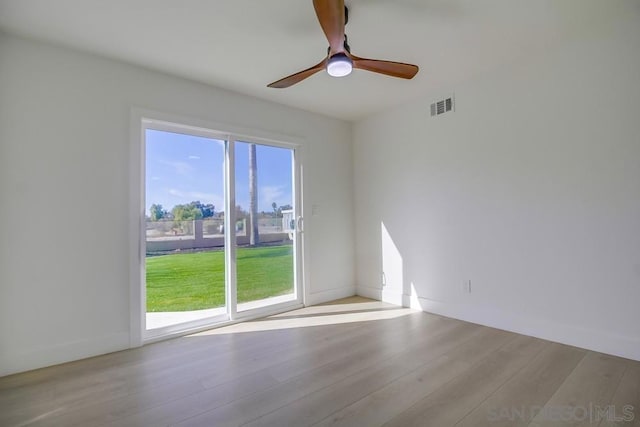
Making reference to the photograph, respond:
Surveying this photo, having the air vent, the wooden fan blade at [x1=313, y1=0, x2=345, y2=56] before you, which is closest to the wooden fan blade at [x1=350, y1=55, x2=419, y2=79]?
the wooden fan blade at [x1=313, y1=0, x2=345, y2=56]

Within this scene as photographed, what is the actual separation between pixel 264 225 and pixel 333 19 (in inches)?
96.7

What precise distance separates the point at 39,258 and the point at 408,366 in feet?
9.47

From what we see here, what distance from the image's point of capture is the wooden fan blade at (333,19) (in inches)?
63.8

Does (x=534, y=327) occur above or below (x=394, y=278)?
below

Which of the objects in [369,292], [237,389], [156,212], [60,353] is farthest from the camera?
[369,292]

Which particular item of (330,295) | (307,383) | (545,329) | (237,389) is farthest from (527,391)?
(330,295)

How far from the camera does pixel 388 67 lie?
7.42 feet

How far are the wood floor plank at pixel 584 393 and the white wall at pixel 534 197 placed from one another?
0.26 meters

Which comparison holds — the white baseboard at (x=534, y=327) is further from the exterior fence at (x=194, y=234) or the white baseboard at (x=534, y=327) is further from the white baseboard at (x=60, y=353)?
the white baseboard at (x=60, y=353)

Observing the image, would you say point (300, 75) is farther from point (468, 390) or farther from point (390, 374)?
point (468, 390)

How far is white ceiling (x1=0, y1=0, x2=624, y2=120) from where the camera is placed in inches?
82.4

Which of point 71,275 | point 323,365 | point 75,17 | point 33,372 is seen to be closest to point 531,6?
point 323,365

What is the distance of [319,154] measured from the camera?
166 inches

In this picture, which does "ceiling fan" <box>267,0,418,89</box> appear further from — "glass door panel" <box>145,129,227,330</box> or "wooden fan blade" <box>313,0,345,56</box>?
"glass door panel" <box>145,129,227,330</box>
